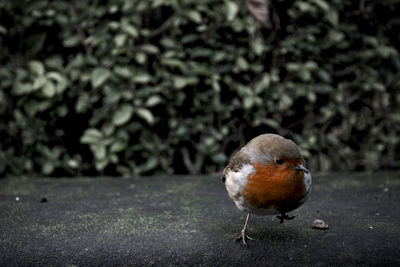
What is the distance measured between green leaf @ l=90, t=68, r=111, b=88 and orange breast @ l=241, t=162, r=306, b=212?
→ 195cm

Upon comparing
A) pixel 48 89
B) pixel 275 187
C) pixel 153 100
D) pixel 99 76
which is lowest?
pixel 275 187

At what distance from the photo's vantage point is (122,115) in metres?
3.32

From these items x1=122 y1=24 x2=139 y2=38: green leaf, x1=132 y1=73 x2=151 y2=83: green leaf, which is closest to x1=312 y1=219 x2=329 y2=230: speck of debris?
x1=132 y1=73 x2=151 y2=83: green leaf

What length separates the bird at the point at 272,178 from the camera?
1.62 metres

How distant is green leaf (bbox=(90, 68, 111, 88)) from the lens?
3250mm

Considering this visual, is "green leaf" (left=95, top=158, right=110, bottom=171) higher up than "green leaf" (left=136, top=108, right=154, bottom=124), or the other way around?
"green leaf" (left=136, top=108, right=154, bottom=124)

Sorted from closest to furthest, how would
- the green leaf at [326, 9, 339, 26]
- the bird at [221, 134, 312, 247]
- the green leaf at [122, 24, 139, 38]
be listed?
the bird at [221, 134, 312, 247], the green leaf at [122, 24, 139, 38], the green leaf at [326, 9, 339, 26]

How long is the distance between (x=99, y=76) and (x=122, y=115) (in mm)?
362

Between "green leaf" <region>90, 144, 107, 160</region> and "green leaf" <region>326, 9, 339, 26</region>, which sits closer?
"green leaf" <region>90, 144, 107, 160</region>

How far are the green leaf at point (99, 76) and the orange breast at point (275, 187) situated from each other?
76.9 inches

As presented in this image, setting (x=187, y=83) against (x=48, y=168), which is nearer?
(x=187, y=83)

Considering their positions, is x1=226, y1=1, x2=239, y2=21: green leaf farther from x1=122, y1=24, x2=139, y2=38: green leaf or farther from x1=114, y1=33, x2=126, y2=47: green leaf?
x1=114, y1=33, x2=126, y2=47: green leaf

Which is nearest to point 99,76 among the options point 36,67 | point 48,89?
point 48,89

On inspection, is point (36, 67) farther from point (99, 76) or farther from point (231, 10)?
point (231, 10)
